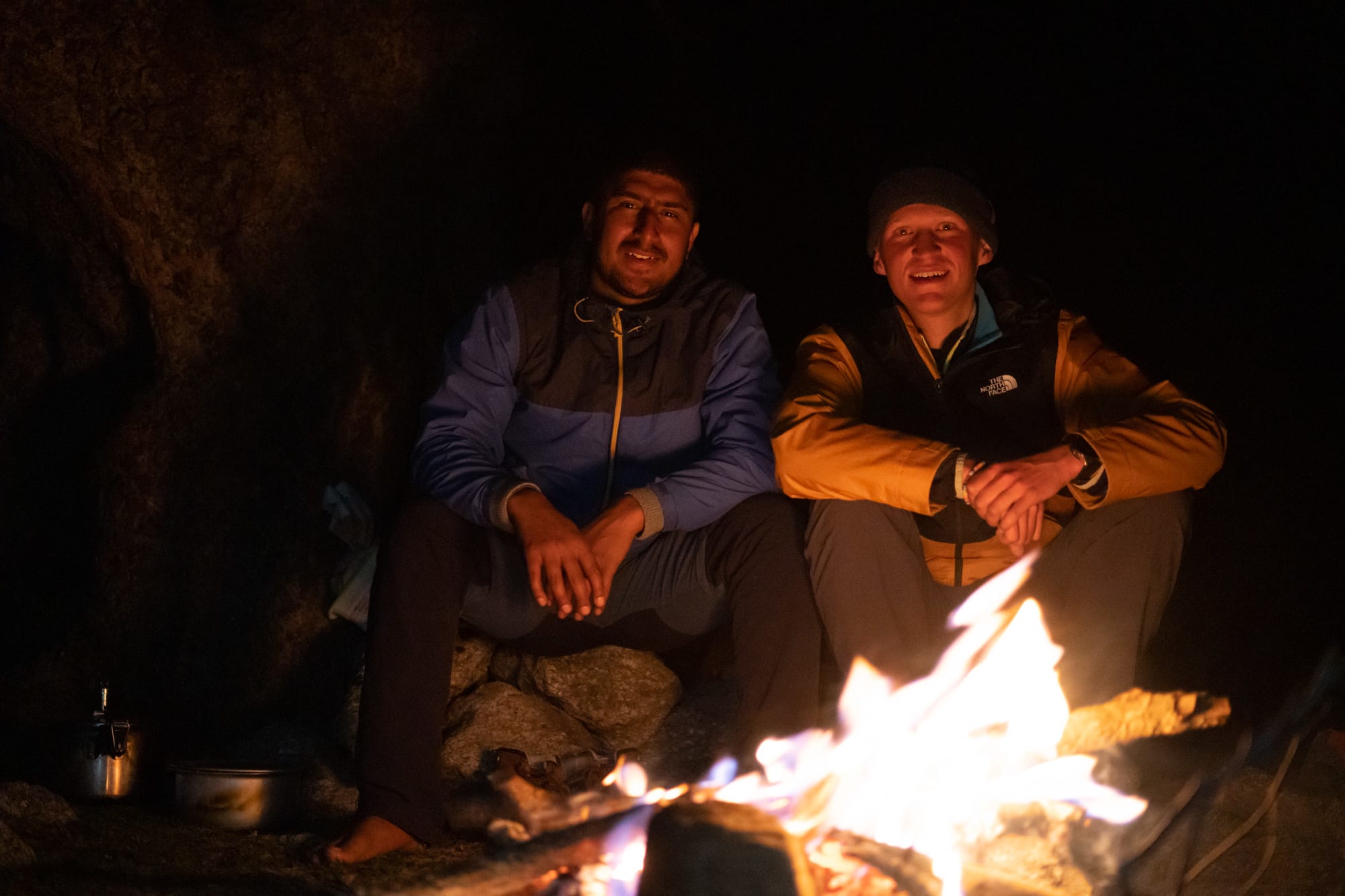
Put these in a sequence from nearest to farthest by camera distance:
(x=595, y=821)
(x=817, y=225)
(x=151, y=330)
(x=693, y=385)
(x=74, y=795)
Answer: (x=595, y=821)
(x=74, y=795)
(x=693, y=385)
(x=151, y=330)
(x=817, y=225)

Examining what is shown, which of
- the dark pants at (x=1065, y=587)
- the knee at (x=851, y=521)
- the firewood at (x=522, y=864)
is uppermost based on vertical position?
the knee at (x=851, y=521)

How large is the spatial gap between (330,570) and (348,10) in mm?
2264

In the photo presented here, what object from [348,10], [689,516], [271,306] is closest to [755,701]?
[689,516]

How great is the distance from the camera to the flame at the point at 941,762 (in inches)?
97.6

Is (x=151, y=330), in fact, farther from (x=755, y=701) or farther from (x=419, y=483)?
(x=755, y=701)

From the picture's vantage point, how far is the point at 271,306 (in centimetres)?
446

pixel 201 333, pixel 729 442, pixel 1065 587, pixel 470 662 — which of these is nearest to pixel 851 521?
pixel 729 442

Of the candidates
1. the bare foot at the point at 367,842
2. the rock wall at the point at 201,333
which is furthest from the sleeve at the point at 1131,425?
the rock wall at the point at 201,333

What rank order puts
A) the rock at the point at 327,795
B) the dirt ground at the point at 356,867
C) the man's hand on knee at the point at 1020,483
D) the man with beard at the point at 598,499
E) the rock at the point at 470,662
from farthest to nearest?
the rock at the point at 470,662, the rock at the point at 327,795, the man's hand on knee at the point at 1020,483, the man with beard at the point at 598,499, the dirt ground at the point at 356,867

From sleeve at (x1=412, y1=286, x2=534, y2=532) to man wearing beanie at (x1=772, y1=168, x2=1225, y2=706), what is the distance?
0.92 metres

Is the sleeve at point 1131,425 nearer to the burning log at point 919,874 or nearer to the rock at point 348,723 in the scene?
the burning log at point 919,874

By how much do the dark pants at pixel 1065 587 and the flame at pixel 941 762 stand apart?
19 centimetres

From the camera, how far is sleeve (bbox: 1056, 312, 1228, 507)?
327cm

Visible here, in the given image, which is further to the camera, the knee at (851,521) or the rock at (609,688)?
the rock at (609,688)
